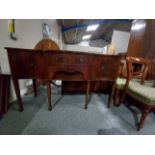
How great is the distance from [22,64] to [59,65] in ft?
1.33

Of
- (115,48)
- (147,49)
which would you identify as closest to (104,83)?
(147,49)

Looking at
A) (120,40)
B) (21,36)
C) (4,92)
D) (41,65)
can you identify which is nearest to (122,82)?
(41,65)

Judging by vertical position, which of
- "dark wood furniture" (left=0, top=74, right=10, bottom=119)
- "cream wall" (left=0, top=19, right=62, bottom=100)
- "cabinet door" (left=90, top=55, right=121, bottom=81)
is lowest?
"dark wood furniture" (left=0, top=74, right=10, bottom=119)

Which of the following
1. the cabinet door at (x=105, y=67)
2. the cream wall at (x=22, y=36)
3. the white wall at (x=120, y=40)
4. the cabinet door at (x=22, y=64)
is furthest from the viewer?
the white wall at (x=120, y=40)

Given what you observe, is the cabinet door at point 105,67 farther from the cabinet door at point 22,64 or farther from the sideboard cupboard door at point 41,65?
the cabinet door at point 22,64

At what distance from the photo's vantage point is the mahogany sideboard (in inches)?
47.7

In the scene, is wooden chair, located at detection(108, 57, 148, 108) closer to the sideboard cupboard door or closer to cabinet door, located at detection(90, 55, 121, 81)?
cabinet door, located at detection(90, 55, 121, 81)

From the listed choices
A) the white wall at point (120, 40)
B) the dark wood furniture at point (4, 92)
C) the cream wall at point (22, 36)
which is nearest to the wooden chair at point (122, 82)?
the dark wood furniture at point (4, 92)

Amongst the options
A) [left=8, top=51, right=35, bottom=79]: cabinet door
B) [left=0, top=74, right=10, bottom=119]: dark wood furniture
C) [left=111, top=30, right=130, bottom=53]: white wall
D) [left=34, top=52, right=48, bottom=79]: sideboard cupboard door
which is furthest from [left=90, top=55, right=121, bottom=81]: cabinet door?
[left=111, top=30, right=130, bottom=53]: white wall

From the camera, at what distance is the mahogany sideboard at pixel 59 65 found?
Answer: 47.7 inches

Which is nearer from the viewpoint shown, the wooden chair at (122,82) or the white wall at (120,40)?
the wooden chair at (122,82)

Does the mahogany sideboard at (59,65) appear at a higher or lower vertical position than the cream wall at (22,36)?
lower
